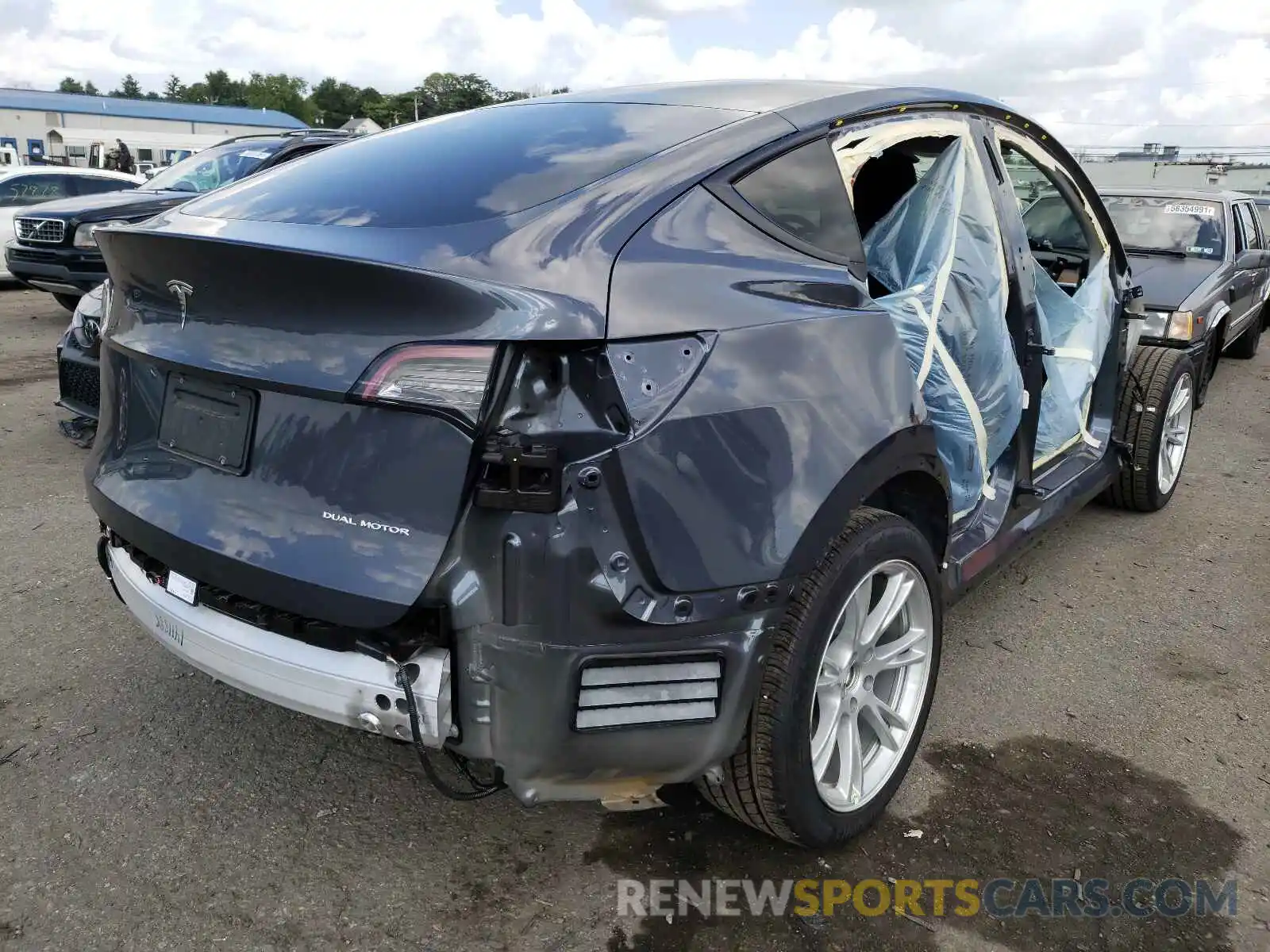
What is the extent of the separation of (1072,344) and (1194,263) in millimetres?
4549

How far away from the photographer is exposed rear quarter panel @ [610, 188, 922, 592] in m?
1.75

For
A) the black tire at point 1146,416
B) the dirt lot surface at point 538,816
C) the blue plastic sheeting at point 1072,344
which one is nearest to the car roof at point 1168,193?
the black tire at point 1146,416

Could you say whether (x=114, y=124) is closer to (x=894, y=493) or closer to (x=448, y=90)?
(x=448, y=90)

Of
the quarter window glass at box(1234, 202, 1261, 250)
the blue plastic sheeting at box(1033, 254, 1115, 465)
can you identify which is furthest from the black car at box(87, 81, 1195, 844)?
the quarter window glass at box(1234, 202, 1261, 250)

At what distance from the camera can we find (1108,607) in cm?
376

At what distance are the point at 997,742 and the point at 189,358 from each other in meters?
2.36

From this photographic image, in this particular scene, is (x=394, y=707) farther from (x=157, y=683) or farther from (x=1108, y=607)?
(x=1108, y=607)

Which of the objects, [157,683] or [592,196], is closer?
[592,196]

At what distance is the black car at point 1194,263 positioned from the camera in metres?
6.47

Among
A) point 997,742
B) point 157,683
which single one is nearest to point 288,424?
point 157,683

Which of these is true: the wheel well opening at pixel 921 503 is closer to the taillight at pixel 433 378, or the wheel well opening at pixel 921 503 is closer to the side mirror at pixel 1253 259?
the taillight at pixel 433 378

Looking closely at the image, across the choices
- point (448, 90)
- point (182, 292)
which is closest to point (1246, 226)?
point (182, 292)

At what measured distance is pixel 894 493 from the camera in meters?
2.49

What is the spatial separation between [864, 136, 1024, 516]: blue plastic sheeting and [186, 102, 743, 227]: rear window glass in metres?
0.82
